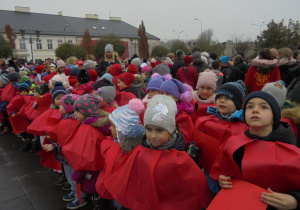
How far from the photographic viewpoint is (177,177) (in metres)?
2.03

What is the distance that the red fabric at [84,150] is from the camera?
112 inches

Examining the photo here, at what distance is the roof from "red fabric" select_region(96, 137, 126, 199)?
54690 mm

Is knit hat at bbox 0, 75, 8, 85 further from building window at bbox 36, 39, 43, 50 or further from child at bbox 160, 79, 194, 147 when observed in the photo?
building window at bbox 36, 39, 43, 50

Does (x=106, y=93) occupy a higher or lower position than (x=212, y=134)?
higher

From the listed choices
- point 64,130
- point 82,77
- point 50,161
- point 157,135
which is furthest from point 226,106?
point 82,77

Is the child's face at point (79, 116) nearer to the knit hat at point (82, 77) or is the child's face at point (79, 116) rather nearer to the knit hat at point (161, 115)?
the knit hat at point (161, 115)

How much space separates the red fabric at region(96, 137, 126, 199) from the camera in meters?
2.53

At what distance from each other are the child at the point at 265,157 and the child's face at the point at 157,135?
551 millimetres

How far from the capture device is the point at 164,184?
205 cm

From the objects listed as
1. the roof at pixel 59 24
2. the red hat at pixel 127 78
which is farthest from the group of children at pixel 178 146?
the roof at pixel 59 24

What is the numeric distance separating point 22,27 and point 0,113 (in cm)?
5225

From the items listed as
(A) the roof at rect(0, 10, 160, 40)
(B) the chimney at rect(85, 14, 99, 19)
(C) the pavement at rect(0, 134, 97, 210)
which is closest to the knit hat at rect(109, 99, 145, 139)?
(C) the pavement at rect(0, 134, 97, 210)

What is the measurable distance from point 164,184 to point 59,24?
206 feet

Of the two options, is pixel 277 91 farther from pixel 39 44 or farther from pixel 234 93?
pixel 39 44
